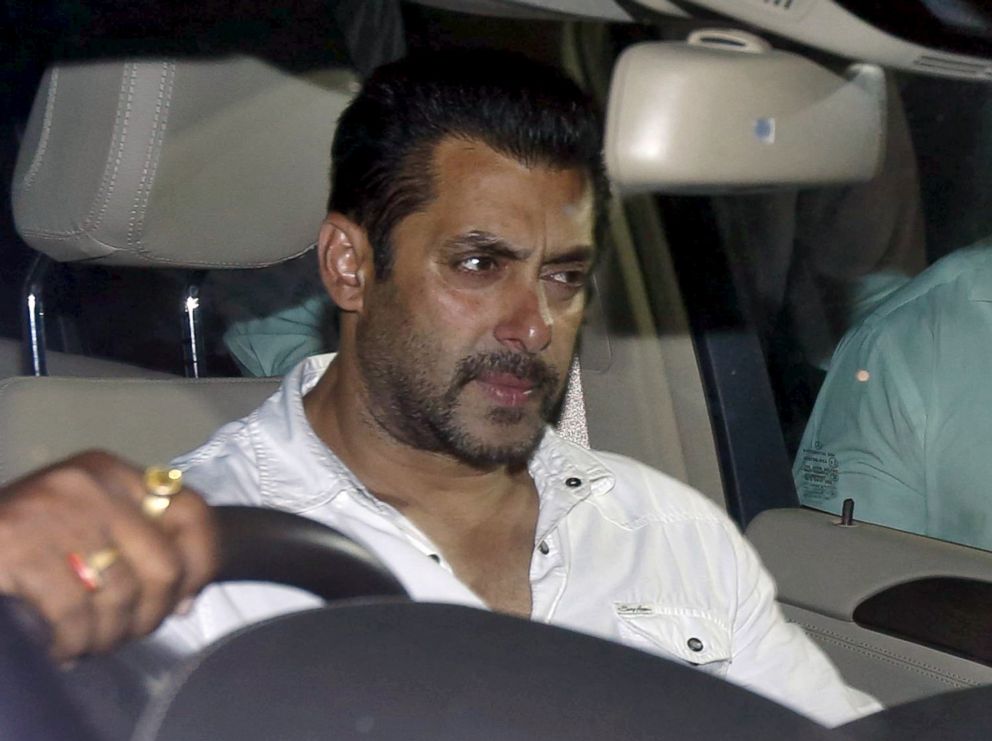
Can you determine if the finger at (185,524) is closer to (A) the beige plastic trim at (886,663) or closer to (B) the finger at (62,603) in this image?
(B) the finger at (62,603)

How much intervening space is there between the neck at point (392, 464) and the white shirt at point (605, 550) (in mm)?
57

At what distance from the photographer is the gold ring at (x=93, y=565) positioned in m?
0.82

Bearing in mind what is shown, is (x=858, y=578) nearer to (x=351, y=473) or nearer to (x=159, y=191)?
(x=351, y=473)

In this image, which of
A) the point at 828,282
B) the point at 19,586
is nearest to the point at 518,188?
the point at 828,282

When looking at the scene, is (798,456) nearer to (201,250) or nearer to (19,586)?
(201,250)

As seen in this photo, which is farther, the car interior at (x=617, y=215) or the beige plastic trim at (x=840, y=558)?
the beige plastic trim at (x=840, y=558)

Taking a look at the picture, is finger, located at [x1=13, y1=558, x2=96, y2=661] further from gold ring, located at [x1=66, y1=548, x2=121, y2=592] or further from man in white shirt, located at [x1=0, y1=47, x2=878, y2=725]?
man in white shirt, located at [x1=0, y1=47, x2=878, y2=725]

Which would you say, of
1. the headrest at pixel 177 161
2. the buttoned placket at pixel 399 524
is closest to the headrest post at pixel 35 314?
the headrest at pixel 177 161

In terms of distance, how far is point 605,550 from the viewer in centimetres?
201

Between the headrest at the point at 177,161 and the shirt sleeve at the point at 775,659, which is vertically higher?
the headrest at the point at 177,161

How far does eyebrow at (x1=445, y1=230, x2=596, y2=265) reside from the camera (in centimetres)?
191

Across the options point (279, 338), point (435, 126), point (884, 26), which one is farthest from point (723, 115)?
point (279, 338)

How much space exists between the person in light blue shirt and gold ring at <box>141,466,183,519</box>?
1668 millimetres

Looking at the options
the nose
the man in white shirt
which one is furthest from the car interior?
the nose
